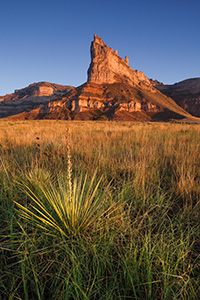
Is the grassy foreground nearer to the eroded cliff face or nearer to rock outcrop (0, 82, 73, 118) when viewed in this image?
the eroded cliff face

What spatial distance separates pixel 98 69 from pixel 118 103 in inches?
1417

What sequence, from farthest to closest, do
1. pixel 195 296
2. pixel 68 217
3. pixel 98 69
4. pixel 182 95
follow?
pixel 182 95 < pixel 98 69 < pixel 68 217 < pixel 195 296

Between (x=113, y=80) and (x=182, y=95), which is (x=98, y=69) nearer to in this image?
(x=113, y=80)

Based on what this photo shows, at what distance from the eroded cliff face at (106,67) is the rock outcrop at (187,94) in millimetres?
35385

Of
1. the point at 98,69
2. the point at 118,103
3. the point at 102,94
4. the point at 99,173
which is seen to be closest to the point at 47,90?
the point at 98,69

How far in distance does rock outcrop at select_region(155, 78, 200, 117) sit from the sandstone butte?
761 centimetres

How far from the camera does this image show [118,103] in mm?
92500

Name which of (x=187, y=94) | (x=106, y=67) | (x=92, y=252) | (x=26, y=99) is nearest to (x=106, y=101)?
(x=106, y=67)

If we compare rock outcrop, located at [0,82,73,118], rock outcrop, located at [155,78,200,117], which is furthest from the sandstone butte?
rock outcrop, located at [155,78,200,117]

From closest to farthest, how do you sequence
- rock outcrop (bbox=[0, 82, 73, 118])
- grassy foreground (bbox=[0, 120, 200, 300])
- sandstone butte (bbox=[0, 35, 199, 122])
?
1. grassy foreground (bbox=[0, 120, 200, 300])
2. sandstone butte (bbox=[0, 35, 199, 122])
3. rock outcrop (bbox=[0, 82, 73, 118])

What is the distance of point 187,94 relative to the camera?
118 metres

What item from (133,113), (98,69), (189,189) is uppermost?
(98,69)

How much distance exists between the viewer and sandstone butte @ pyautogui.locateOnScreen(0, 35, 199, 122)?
88.6 metres

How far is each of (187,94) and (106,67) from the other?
65.9 metres
